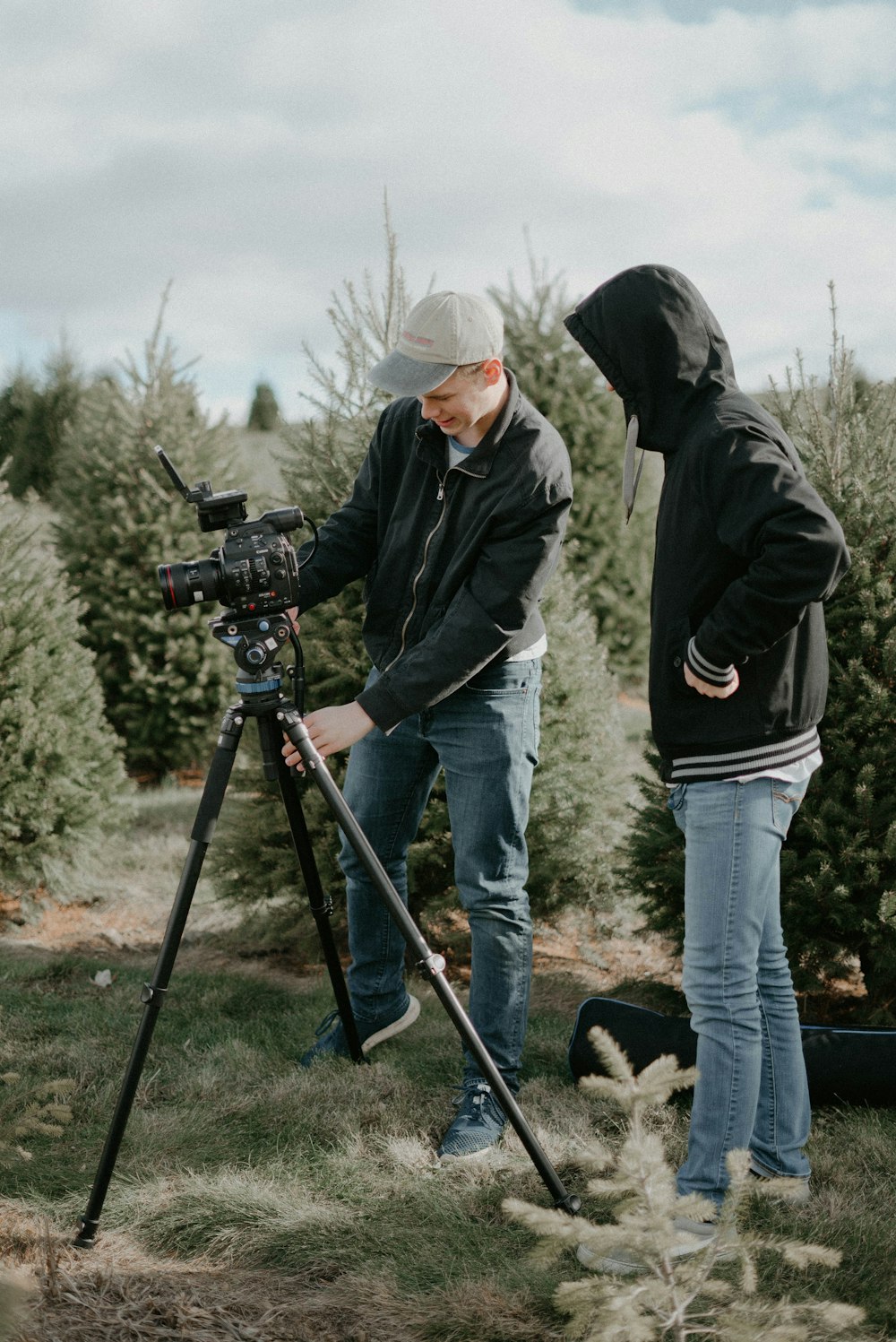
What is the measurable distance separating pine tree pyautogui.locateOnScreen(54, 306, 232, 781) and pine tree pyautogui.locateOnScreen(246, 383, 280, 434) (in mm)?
21728

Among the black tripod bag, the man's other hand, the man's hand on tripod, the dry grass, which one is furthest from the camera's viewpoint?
the black tripod bag

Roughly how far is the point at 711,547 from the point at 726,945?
89cm

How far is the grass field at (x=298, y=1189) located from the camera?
230cm

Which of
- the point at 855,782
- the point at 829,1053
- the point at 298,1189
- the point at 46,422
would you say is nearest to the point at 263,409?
the point at 46,422

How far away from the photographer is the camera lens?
2.59 meters

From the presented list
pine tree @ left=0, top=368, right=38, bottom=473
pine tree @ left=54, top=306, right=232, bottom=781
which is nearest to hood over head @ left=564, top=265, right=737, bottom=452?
pine tree @ left=54, top=306, right=232, bottom=781

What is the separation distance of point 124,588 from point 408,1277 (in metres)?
5.94

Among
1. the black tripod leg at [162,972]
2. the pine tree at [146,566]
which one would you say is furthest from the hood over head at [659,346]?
the pine tree at [146,566]

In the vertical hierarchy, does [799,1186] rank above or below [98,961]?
above

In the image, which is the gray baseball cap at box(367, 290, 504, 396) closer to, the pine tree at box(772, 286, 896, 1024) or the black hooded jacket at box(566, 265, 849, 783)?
the black hooded jacket at box(566, 265, 849, 783)

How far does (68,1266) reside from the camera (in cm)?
244

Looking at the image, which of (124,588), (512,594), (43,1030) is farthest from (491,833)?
(124,588)

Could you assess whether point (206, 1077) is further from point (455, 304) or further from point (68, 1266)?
point (455, 304)

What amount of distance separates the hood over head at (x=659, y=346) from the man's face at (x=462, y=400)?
0.40 meters
